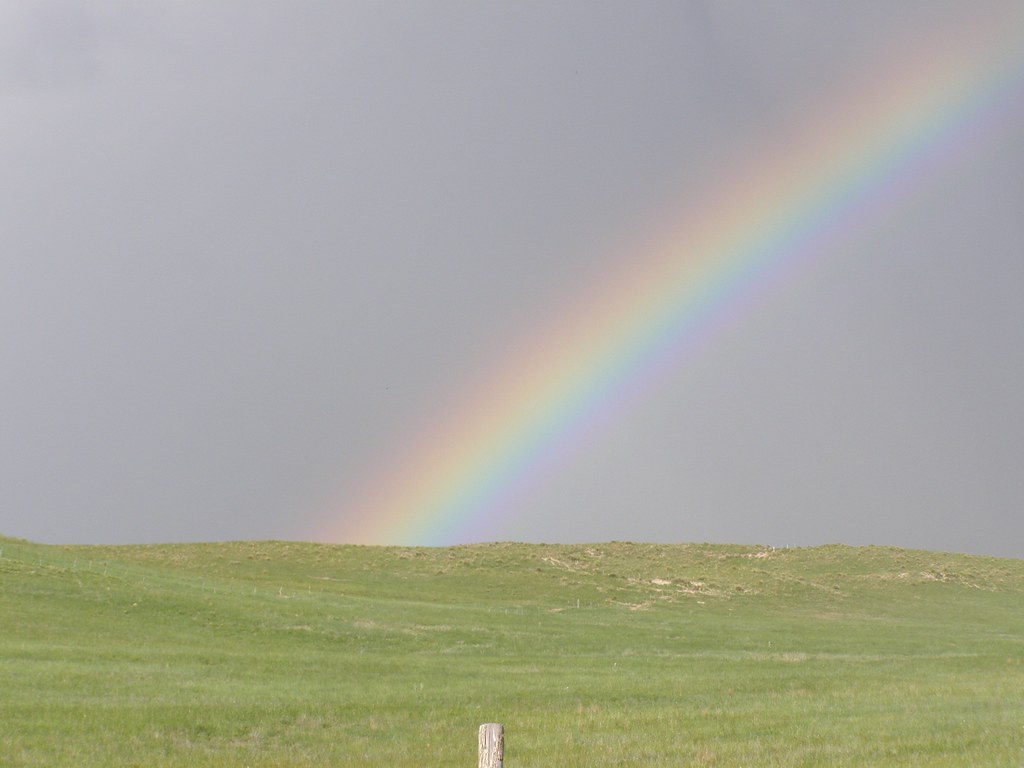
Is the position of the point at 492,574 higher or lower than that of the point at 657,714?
higher

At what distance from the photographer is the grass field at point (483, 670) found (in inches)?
792

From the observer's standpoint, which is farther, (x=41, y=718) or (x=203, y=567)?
(x=203, y=567)

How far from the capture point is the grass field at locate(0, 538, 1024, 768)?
2012 cm

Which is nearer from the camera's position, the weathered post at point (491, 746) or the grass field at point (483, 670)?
the weathered post at point (491, 746)

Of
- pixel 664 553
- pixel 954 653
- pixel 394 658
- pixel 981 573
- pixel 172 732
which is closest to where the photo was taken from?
pixel 172 732

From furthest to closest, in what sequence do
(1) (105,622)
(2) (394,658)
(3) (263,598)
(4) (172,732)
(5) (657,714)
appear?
(3) (263,598) < (1) (105,622) < (2) (394,658) < (5) (657,714) < (4) (172,732)

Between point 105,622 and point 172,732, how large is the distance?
74.1ft

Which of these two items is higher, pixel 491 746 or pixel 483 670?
pixel 491 746

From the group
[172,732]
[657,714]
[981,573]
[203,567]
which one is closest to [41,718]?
[172,732]

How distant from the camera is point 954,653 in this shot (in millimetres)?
44250

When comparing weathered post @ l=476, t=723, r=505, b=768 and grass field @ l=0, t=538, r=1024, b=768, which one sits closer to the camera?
weathered post @ l=476, t=723, r=505, b=768

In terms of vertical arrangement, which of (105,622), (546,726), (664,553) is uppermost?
(664,553)

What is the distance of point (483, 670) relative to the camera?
111 feet

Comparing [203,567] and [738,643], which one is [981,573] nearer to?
[738,643]
